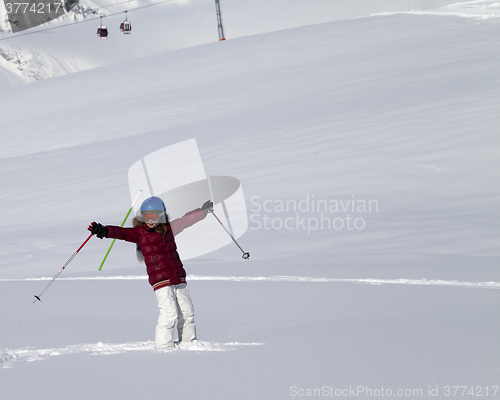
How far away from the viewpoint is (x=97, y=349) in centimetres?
345

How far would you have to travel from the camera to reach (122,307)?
4.55m

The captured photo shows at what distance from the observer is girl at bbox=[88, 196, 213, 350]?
359 cm

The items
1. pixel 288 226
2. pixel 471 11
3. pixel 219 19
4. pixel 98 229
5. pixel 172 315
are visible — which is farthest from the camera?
pixel 219 19

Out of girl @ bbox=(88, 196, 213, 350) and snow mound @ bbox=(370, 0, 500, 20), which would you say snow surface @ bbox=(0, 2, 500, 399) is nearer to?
girl @ bbox=(88, 196, 213, 350)

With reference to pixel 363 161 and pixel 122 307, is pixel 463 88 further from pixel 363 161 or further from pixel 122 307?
pixel 122 307

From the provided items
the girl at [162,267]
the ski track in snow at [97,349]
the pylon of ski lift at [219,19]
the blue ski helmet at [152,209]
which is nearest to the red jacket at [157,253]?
the girl at [162,267]

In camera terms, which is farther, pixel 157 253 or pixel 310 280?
pixel 310 280

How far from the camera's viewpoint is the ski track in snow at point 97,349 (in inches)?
128

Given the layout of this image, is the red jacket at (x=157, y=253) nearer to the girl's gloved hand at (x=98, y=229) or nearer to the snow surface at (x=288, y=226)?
the girl's gloved hand at (x=98, y=229)

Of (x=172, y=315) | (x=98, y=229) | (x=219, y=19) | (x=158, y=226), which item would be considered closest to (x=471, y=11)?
(x=219, y=19)

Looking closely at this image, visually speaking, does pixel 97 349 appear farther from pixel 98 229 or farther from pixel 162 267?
pixel 98 229

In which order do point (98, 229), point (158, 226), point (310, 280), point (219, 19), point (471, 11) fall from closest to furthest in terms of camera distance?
point (98, 229) < point (158, 226) < point (310, 280) < point (471, 11) < point (219, 19)

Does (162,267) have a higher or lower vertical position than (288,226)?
higher

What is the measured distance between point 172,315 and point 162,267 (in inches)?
12.5
